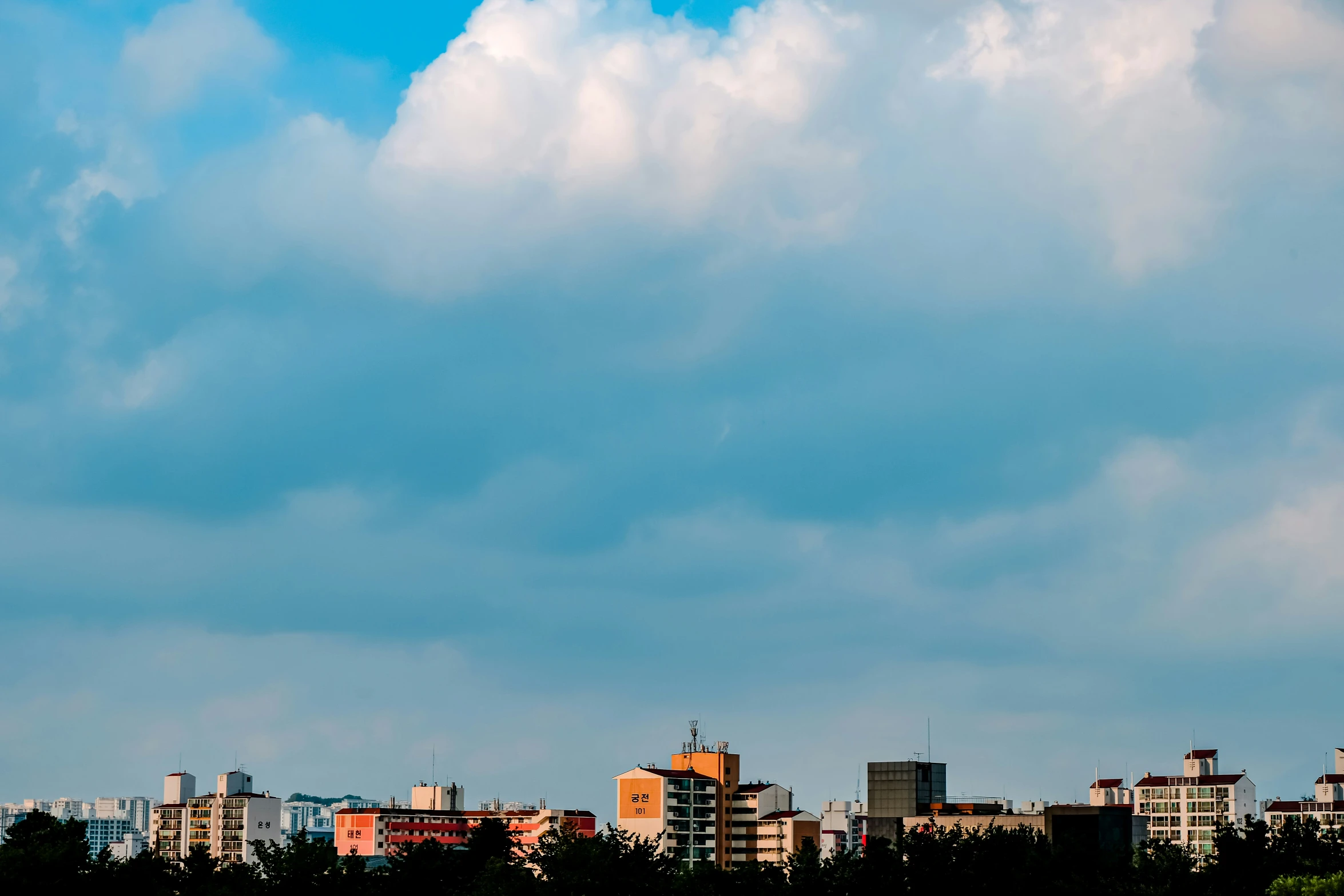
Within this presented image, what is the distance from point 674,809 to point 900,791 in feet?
83.5

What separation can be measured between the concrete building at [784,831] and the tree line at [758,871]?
84979 mm

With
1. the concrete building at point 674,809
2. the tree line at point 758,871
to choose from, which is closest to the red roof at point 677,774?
the concrete building at point 674,809

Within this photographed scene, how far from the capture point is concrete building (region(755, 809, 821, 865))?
173625mm

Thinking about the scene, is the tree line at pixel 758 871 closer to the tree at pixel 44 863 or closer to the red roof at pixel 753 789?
the tree at pixel 44 863

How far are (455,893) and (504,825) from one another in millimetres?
25617

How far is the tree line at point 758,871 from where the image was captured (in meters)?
75.4

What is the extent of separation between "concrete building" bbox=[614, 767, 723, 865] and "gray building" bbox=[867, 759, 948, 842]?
1739 centimetres

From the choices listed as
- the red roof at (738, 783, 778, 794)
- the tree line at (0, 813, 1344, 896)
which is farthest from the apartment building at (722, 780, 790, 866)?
the tree line at (0, 813, 1344, 896)

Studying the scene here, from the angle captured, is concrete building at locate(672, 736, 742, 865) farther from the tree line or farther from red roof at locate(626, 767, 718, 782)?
the tree line

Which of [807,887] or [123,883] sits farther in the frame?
[123,883]

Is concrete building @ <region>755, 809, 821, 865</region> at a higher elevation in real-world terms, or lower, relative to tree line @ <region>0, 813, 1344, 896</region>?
lower

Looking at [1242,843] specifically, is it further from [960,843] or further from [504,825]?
[504,825]

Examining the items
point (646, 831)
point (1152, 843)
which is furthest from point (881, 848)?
point (646, 831)

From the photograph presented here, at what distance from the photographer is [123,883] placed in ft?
284
